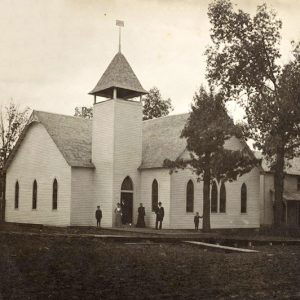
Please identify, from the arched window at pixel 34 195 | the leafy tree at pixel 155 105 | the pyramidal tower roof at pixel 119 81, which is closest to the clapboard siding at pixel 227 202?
the pyramidal tower roof at pixel 119 81

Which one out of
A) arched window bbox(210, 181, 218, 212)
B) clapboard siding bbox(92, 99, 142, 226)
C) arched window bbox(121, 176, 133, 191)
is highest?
clapboard siding bbox(92, 99, 142, 226)


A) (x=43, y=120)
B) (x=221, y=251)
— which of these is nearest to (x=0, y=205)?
(x=43, y=120)

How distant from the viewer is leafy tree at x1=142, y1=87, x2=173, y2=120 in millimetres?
68125

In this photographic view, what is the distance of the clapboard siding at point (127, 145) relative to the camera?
38.9 metres

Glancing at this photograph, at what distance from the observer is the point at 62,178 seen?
130 feet

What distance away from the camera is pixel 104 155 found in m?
39.6

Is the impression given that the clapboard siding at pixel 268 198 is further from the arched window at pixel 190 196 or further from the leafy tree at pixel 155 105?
the leafy tree at pixel 155 105

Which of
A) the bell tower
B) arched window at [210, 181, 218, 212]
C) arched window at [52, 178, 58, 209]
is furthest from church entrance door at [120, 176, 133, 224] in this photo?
arched window at [210, 181, 218, 212]

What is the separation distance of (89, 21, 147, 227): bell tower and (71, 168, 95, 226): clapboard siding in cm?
42

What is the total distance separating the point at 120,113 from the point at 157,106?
97.7 feet

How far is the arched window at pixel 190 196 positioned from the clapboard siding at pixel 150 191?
1.93 metres

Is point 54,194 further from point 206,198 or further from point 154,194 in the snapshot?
point 206,198

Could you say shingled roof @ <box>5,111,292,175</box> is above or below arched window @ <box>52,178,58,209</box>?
above

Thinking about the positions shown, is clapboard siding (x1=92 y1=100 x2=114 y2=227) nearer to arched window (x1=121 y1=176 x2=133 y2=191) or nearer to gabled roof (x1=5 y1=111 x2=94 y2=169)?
gabled roof (x1=5 y1=111 x2=94 y2=169)
